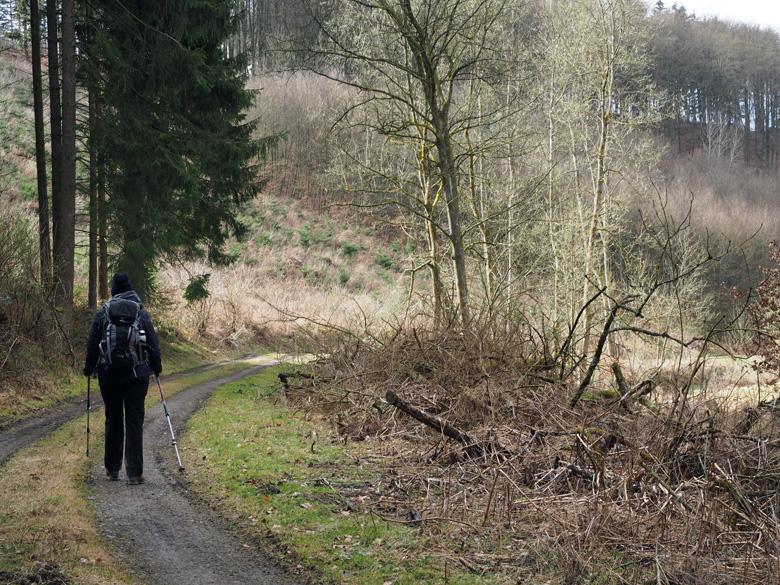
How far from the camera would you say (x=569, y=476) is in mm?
7273

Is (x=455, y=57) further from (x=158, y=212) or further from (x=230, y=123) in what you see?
(x=230, y=123)

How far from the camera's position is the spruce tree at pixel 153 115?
1883 centimetres

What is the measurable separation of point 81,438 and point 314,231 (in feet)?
140

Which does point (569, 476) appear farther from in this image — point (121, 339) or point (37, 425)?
point (37, 425)

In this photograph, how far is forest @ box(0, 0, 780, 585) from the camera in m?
5.90

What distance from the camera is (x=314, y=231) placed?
52375 millimetres

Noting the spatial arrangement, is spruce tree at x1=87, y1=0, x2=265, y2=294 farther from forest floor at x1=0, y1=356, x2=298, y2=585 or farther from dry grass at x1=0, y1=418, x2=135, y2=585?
dry grass at x1=0, y1=418, x2=135, y2=585

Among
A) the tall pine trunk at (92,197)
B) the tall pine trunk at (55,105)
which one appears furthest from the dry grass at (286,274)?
the tall pine trunk at (55,105)

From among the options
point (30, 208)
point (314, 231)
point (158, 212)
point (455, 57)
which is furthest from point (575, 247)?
point (314, 231)

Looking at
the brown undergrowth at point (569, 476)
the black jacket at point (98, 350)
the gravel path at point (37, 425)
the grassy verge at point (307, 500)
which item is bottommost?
the gravel path at point (37, 425)

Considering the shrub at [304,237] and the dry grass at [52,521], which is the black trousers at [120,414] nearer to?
the dry grass at [52,521]

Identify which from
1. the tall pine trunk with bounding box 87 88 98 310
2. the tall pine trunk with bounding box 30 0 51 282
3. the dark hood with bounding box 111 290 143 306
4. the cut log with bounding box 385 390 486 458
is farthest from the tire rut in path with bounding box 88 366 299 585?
the tall pine trunk with bounding box 87 88 98 310

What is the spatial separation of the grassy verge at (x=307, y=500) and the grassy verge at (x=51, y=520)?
122 centimetres

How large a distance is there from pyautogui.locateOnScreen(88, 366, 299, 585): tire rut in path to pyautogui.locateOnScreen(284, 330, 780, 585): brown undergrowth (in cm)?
A: 140
